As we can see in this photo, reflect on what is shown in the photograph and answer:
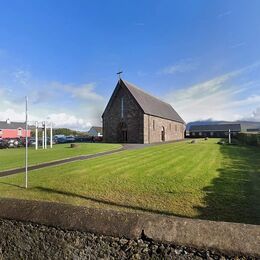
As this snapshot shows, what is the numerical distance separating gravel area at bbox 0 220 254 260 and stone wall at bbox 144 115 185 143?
1647 inches

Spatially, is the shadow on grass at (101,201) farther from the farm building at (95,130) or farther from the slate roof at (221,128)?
the slate roof at (221,128)

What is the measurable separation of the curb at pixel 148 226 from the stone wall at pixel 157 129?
41824mm

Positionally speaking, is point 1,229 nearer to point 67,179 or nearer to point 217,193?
point 217,193

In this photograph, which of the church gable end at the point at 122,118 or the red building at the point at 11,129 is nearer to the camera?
the church gable end at the point at 122,118

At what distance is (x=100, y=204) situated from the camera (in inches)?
319

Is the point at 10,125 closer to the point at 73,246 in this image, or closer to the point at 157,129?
the point at 157,129

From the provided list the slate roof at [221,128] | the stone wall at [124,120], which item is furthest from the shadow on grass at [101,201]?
the slate roof at [221,128]

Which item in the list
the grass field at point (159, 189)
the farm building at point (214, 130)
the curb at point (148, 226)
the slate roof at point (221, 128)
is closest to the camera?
the curb at point (148, 226)

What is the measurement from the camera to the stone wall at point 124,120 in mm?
44366

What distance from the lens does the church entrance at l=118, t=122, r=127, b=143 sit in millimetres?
46562

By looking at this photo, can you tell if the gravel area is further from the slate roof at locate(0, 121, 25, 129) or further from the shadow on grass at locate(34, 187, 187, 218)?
the slate roof at locate(0, 121, 25, 129)

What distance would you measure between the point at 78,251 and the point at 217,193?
7876 mm

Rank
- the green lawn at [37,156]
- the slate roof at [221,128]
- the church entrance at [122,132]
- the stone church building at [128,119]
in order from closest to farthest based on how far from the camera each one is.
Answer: the green lawn at [37,156], the stone church building at [128,119], the church entrance at [122,132], the slate roof at [221,128]

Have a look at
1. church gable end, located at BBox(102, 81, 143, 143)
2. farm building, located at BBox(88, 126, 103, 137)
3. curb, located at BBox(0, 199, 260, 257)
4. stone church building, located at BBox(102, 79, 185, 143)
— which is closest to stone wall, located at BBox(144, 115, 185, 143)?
stone church building, located at BBox(102, 79, 185, 143)
